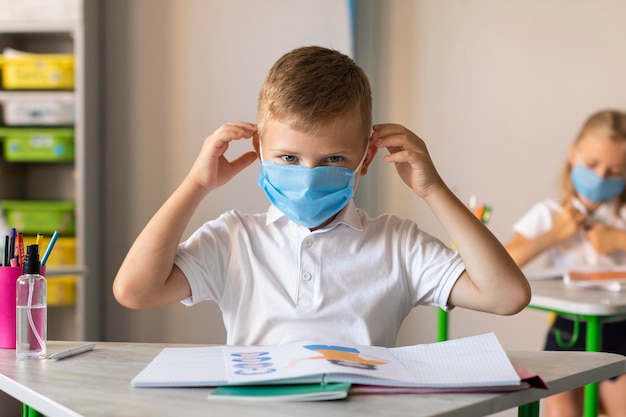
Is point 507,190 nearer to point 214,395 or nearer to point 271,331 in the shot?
point 271,331

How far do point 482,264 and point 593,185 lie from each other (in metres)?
1.78

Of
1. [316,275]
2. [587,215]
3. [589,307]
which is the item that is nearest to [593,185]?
[587,215]

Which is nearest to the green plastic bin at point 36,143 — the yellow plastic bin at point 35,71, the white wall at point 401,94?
the yellow plastic bin at point 35,71

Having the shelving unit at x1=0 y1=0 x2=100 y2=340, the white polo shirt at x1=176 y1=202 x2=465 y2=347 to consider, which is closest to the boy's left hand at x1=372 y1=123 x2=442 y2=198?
the white polo shirt at x1=176 y1=202 x2=465 y2=347

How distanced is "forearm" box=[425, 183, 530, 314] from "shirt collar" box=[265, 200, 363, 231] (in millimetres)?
144

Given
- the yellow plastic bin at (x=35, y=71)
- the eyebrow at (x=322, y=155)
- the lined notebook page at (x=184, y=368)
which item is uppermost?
the yellow plastic bin at (x=35, y=71)

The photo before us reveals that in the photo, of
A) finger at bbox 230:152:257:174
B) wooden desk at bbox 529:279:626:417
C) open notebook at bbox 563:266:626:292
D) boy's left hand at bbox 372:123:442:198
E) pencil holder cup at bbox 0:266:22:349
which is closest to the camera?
pencil holder cup at bbox 0:266:22:349

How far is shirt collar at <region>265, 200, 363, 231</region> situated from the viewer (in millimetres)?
1429

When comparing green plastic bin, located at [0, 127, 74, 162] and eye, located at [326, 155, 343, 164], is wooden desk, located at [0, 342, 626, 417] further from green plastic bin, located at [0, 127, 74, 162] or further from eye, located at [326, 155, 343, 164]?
green plastic bin, located at [0, 127, 74, 162]

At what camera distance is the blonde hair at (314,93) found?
1.33 metres

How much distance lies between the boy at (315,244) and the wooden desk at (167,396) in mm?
202

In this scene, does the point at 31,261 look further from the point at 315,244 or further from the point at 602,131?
the point at 602,131

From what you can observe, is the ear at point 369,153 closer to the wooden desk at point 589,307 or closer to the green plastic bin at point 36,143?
the wooden desk at point 589,307

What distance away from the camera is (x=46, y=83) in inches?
139
